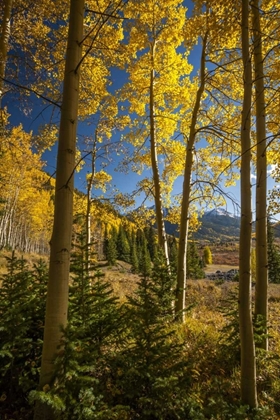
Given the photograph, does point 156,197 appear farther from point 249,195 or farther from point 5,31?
point 5,31

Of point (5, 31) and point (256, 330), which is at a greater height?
point (5, 31)

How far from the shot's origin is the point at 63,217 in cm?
212

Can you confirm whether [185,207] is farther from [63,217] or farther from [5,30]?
[5,30]

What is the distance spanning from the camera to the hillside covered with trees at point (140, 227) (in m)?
2.20

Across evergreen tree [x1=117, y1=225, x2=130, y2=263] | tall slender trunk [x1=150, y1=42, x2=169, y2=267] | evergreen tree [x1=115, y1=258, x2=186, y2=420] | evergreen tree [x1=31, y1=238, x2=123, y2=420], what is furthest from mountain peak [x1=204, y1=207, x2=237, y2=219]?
evergreen tree [x1=117, y1=225, x2=130, y2=263]

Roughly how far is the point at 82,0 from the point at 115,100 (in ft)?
16.5

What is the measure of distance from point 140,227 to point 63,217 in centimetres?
565

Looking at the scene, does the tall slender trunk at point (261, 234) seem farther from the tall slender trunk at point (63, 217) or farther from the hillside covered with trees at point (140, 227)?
the tall slender trunk at point (63, 217)

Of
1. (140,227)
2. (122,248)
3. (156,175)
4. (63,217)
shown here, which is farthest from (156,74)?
(122,248)

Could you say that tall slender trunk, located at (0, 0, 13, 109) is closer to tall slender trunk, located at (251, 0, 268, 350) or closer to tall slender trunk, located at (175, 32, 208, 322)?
tall slender trunk, located at (175, 32, 208, 322)

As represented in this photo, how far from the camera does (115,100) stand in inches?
288

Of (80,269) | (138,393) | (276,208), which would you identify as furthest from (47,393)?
(276,208)

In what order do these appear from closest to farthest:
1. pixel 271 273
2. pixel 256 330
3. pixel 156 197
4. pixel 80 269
A: pixel 80 269 → pixel 256 330 → pixel 156 197 → pixel 271 273

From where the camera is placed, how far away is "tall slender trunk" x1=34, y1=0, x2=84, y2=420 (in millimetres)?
2000
